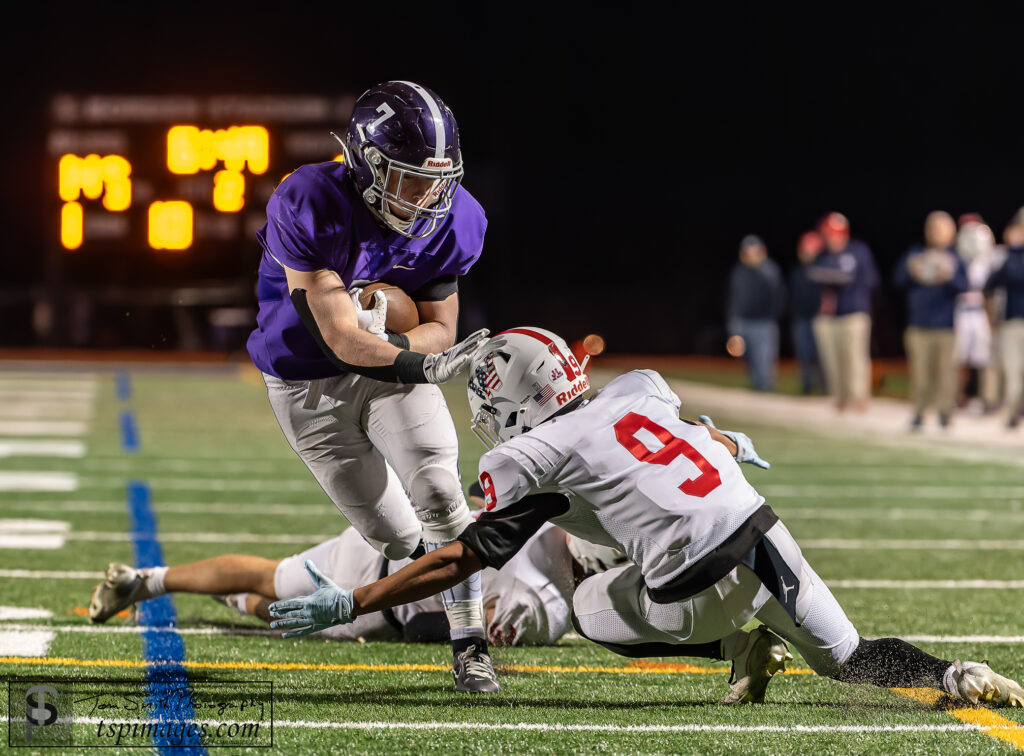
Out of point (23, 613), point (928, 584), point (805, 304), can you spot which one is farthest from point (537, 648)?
point (805, 304)

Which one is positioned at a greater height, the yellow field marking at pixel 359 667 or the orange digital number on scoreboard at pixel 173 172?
the orange digital number on scoreboard at pixel 173 172

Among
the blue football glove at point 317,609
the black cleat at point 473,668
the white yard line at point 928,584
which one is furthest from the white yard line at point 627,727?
the white yard line at point 928,584

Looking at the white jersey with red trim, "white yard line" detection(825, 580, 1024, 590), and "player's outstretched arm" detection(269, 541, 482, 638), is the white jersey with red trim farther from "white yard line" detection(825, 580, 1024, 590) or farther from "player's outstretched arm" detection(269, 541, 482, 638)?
"white yard line" detection(825, 580, 1024, 590)

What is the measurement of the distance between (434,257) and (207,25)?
80.5 feet

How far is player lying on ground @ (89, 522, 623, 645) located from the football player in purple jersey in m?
0.36

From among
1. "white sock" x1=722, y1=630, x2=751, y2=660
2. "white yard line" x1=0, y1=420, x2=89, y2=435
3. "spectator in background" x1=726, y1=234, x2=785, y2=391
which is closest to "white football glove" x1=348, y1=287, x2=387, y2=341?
"white sock" x1=722, y1=630, x2=751, y2=660

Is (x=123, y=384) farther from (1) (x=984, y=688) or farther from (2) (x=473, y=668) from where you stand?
(1) (x=984, y=688)

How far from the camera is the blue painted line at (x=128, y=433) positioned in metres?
9.89

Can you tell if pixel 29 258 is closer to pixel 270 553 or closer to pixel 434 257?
pixel 270 553

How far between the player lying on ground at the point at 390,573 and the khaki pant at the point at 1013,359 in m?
7.80

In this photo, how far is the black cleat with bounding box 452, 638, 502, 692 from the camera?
3.43 metres

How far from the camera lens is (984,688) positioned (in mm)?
3176

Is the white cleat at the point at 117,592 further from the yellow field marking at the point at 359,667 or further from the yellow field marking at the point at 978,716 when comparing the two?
the yellow field marking at the point at 978,716

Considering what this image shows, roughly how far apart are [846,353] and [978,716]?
944 centimetres
